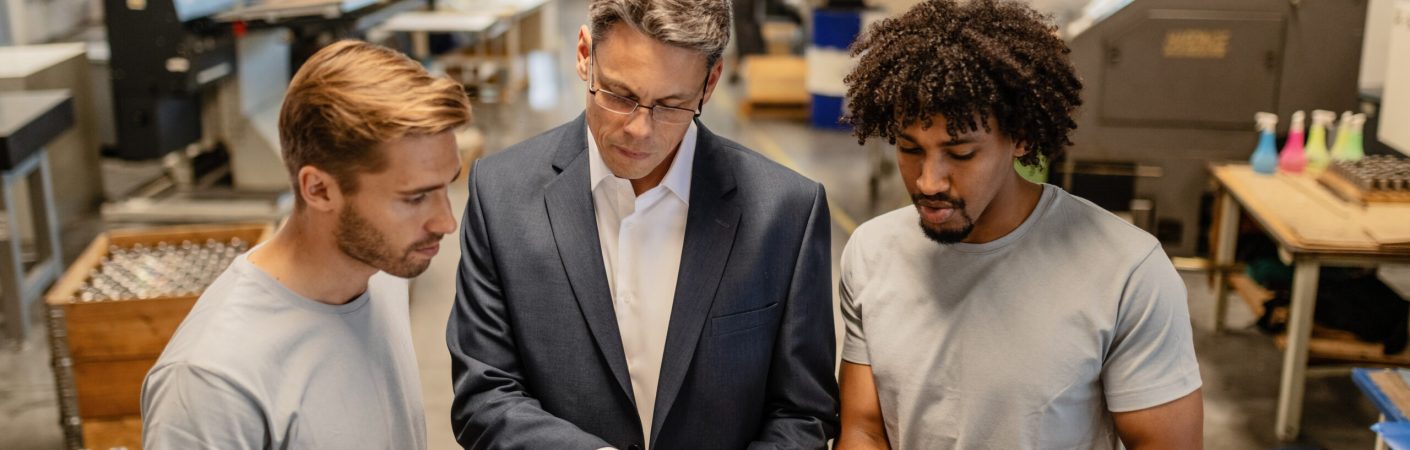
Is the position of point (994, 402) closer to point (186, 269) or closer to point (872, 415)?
point (872, 415)

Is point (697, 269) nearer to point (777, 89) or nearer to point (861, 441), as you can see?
point (861, 441)

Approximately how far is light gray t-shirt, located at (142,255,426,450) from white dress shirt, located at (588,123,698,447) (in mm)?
321

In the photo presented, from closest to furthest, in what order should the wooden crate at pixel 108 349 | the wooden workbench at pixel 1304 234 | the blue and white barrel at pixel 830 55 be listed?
1. the wooden crate at pixel 108 349
2. the wooden workbench at pixel 1304 234
3. the blue and white barrel at pixel 830 55

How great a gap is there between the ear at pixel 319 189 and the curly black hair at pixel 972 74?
27.9 inches

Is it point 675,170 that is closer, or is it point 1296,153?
point 675,170

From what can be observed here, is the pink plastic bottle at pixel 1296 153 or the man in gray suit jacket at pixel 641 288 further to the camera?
the pink plastic bottle at pixel 1296 153

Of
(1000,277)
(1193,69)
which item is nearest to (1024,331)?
(1000,277)

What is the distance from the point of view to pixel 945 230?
162 cm

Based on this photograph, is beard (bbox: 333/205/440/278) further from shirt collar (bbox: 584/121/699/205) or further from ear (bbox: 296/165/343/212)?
shirt collar (bbox: 584/121/699/205)

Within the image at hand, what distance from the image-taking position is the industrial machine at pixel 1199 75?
16.0 ft

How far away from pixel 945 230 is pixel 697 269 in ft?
1.13

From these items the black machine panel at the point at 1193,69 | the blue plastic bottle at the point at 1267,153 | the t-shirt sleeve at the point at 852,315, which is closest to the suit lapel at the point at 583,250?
the t-shirt sleeve at the point at 852,315

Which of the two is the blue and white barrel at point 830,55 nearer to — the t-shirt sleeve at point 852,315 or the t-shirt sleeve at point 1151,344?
the t-shirt sleeve at point 852,315

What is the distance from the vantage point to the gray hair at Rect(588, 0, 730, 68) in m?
Result: 1.56
